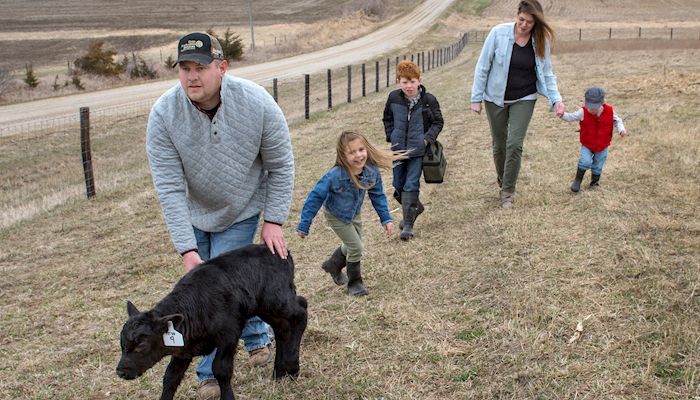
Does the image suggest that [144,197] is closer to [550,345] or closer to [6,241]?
[6,241]

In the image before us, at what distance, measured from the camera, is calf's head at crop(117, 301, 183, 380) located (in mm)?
3168

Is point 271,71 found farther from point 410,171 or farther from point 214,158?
point 214,158

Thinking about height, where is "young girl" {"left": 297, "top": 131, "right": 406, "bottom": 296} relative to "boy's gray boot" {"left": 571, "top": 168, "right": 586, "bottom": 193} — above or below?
above

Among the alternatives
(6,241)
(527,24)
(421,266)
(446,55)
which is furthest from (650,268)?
(446,55)

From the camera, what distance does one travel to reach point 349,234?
5.29 metres

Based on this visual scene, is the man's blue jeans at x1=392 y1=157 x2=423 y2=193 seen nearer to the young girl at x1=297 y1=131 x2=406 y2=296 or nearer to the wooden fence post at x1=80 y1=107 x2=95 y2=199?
the young girl at x1=297 y1=131 x2=406 y2=296

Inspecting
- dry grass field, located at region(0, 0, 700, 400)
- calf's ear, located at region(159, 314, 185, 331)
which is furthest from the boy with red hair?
calf's ear, located at region(159, 314, 185, 331)

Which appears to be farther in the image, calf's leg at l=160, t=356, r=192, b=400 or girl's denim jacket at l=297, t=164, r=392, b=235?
girl's denim jacket at l=297, t=164, r=392, b=235

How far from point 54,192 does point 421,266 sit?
8720 millimetres

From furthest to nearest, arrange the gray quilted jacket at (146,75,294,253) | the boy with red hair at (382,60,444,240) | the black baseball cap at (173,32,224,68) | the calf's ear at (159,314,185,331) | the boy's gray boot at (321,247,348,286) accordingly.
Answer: the boy with red hair at (382,60,444,240), the boy's gray boot at (321,247,348,286), the gray quilted jacket at (146,75,294,253), the black baseball cap at (173,32,224,68), the calf's ear at (159,314,185,331)

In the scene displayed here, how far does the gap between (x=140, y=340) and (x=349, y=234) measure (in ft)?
7.81

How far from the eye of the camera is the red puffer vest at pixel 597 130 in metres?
7.60

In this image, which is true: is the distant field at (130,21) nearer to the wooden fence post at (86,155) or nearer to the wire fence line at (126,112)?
the wire fence line at (126,112)

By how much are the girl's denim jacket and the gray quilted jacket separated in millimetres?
1055
